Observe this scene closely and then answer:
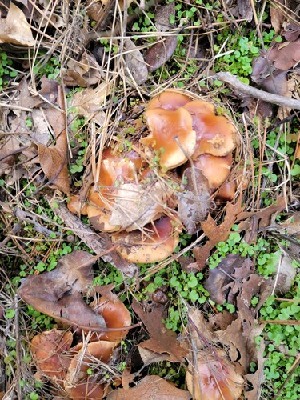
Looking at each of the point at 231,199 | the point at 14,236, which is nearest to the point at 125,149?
the point at 231,199

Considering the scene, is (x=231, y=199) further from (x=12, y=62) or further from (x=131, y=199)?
(x=12, y=62)

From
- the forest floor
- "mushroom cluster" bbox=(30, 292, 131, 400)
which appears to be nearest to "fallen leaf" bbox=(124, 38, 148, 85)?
the forest floor

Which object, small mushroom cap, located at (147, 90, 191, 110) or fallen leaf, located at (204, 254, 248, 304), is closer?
small mushroom cap, located at (147, 90, 191, 110)

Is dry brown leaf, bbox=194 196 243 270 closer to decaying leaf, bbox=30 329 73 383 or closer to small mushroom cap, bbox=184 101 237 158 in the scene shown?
small mushroom cap, bbox=184 101 237 158

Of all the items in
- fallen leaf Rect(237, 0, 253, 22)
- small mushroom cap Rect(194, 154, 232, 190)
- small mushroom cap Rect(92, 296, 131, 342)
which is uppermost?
fallen leaf Rect(237, 0, 253, 22)

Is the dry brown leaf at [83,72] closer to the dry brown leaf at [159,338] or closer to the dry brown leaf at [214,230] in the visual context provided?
the dry brown leaf at [214,230]

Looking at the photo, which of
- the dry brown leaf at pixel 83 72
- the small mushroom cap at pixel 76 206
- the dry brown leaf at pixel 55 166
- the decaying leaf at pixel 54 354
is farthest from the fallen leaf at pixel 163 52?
the decaying leaf at pixel 54 354

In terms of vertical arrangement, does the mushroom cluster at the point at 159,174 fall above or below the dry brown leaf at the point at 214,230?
above
